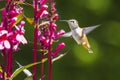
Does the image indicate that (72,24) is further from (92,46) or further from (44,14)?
(92,46)

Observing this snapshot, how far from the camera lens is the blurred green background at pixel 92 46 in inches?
281

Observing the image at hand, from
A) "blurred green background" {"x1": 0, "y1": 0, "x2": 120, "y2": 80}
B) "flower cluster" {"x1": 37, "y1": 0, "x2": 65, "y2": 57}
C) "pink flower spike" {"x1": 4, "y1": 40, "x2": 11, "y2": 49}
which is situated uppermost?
"pink flower spike" {"x1": 4, "y1": 40, "x2": 11, "y2": 49}

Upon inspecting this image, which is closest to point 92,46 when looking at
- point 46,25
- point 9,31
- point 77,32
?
point 77,32

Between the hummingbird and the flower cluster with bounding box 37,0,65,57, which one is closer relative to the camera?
the flower cluster with bounding box 37,0,65,57

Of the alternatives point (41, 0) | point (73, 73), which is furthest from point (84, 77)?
point (41, 0)

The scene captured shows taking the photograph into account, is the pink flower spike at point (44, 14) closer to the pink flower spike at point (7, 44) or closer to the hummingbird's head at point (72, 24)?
the hummingbird's head at point (72, 24)

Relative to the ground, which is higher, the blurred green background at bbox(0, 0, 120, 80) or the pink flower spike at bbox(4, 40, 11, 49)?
the pink flower spike at bbox(4, 40, 11, 49)

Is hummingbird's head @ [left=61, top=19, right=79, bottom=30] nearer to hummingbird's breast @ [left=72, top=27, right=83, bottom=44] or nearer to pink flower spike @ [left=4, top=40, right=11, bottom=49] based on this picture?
hummingbird's breast @ [left=72, top=27, right=83, bottom=44]

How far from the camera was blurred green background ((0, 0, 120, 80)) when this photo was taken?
714 centimetres

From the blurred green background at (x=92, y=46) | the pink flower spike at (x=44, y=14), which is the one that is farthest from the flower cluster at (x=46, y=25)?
the blurred green background at (x=92, y=46)

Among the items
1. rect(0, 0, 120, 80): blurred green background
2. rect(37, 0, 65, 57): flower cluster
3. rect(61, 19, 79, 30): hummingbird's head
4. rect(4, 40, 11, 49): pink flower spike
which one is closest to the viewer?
rect(4, 40, 11, 49): pink flower spike

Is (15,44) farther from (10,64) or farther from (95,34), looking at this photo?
(95,34)

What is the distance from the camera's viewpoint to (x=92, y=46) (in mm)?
7223

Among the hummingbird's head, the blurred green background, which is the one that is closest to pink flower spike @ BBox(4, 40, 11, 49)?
the hummingbird's head
